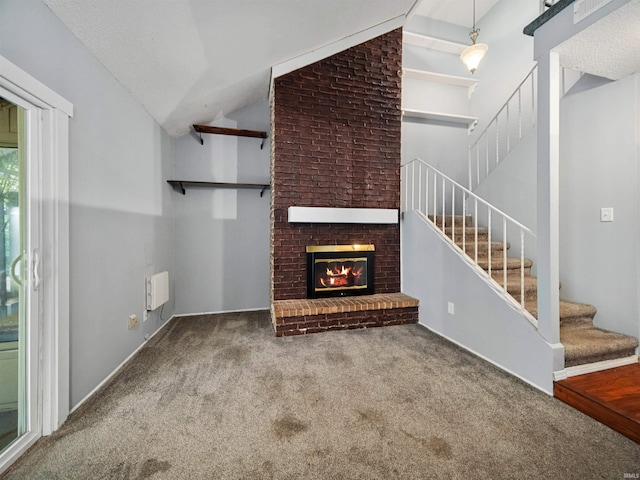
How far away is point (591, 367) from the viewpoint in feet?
6.35

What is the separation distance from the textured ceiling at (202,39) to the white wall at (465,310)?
2373mm

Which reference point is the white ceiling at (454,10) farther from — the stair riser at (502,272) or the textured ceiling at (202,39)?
the stair riser at (502,272)

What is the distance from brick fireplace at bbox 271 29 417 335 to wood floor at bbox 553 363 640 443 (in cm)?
160

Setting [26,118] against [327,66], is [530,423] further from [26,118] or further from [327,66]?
[327,66]

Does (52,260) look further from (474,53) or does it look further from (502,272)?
(474,53)

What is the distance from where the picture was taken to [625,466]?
1.25 m

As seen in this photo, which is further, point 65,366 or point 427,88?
point 427,88

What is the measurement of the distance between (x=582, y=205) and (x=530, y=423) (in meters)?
2.05

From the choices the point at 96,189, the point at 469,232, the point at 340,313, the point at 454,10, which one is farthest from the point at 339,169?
the point at 454,10

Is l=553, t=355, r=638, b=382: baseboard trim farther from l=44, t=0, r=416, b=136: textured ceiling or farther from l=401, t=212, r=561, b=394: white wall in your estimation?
l=44, t=0, r=416, b=136: textured ceiling

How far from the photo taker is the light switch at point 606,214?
88.9 inches

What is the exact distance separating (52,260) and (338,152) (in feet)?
9.30

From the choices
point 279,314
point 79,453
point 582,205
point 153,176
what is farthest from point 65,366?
point 582,205

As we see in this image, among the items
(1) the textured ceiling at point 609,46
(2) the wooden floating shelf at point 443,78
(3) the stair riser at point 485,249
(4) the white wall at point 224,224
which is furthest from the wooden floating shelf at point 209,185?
(1) the textured ceiling at point 609,46
